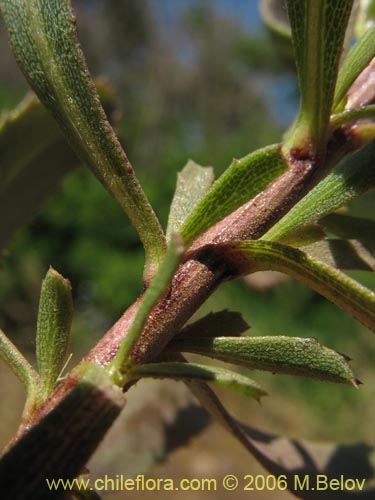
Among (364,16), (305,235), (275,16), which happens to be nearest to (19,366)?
(305,235)

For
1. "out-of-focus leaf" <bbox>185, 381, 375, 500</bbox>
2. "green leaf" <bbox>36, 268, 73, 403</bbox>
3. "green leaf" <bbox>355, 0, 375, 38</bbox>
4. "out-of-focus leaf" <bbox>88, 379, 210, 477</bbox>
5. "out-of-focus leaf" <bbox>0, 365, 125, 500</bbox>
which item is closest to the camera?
"out-of-focus leaf" <bbox>0, 365, 125, 500</bbox>

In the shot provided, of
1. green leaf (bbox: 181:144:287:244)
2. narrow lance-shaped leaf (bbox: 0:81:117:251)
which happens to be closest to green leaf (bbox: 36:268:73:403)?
green leaf (bbox: 181:144:287:244)

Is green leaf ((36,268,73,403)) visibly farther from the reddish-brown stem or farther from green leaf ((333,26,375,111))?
green leaf ((333,26,375,111))

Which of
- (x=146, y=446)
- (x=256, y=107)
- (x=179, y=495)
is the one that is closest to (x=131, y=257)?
(x=179, y=495)

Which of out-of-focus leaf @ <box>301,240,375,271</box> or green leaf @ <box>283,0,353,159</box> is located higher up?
green leaf @ <box>283,0,353,159</box>

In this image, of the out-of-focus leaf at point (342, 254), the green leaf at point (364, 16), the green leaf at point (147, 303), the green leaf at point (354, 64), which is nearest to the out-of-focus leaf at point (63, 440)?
the green leaf at point (147, 303)

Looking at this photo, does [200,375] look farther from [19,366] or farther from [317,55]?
[317,55]
